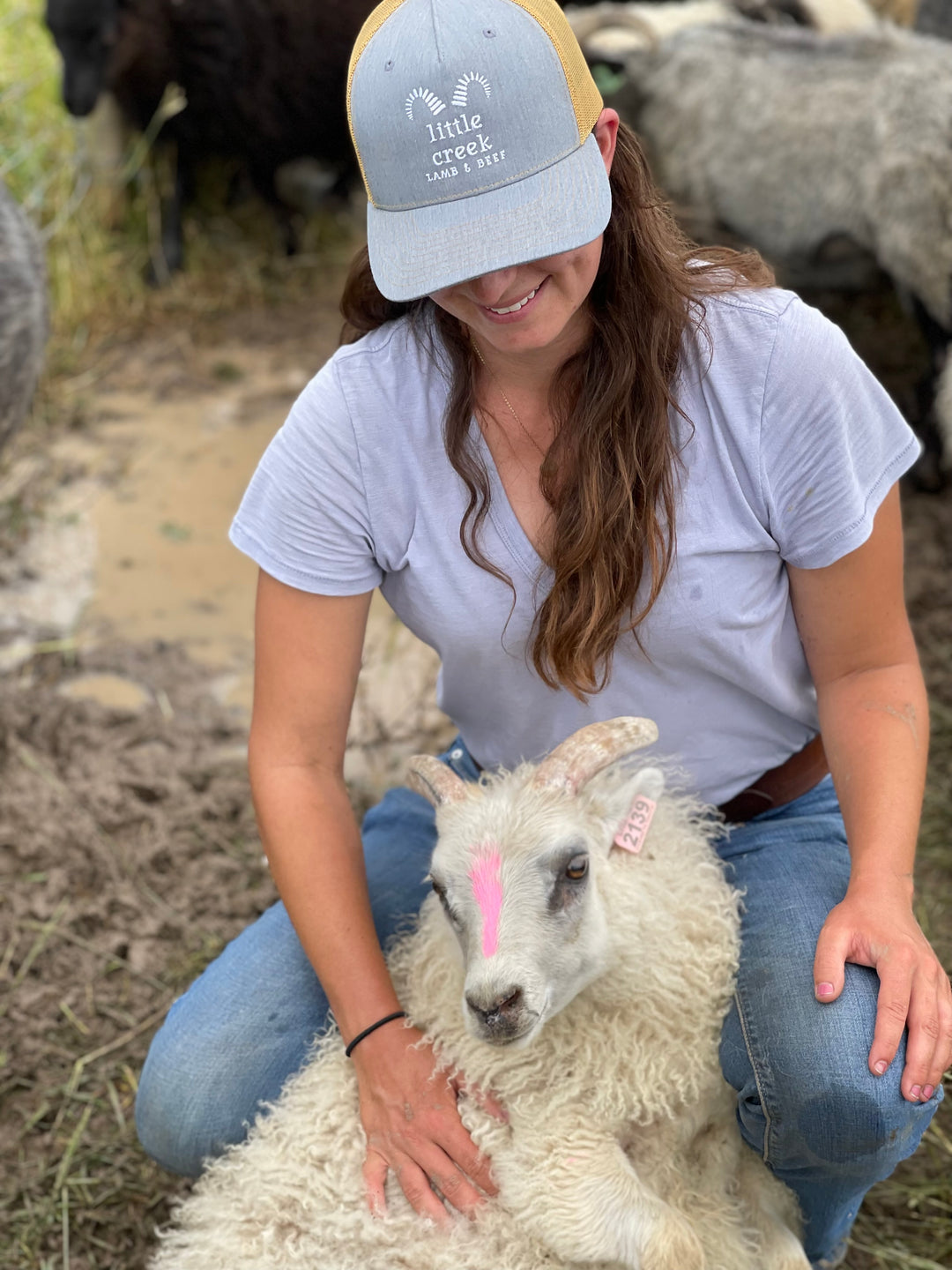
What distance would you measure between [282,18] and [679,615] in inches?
171

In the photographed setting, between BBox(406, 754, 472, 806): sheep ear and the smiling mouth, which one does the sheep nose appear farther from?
the smiling mouth

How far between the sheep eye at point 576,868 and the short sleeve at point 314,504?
1.78 feet

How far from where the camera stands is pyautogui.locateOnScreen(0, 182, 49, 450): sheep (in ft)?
12.4

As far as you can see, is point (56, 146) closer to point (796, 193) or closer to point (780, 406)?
point (796, 193)

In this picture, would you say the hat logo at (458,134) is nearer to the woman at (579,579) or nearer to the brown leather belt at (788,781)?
the woman at (579,579)

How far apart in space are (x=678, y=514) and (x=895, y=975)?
701 mm

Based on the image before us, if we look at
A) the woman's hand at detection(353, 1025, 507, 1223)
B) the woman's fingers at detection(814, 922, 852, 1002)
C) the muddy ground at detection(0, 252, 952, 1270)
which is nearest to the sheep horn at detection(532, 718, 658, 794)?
the woman's fingers at detection(814, 922, 852, 1002)

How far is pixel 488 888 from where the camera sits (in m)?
1.74

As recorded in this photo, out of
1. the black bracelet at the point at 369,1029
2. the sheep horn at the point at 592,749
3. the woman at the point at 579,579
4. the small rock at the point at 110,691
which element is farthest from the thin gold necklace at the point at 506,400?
the small rock at the point at 110,691

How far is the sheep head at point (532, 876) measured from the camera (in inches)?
65.9

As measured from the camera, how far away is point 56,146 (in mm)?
5559

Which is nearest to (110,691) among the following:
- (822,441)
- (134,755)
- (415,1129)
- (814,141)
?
(134,755)

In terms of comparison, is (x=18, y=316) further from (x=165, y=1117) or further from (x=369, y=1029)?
(x=369, y=1029)

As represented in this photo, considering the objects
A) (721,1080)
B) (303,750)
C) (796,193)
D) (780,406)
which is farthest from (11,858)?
(796,193)
